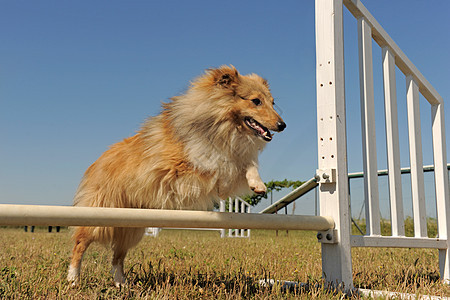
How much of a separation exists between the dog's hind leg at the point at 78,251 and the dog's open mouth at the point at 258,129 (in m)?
1.44

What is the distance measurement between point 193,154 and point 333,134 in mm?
921

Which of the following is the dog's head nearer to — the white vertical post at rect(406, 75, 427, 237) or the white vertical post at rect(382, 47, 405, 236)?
the white vertical post at rect(382, 47, 405, 236)

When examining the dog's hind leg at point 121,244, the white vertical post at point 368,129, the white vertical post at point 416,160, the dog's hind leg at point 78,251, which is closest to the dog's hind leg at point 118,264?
the dog's hind leg at point 121,244

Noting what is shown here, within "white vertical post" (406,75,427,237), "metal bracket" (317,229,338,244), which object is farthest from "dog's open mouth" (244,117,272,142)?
"white vertical post" (406,75,427,237)

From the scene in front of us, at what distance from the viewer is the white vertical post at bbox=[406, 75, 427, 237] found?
133 inches

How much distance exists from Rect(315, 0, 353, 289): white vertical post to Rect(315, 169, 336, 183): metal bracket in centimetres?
2

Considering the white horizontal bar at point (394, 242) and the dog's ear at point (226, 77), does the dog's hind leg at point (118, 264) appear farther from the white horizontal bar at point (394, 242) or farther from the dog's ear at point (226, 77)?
the white horizontal bar at point (394, 242)

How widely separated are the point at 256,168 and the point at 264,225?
0.58 metres

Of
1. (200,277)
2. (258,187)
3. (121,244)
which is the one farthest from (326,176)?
(121,244)

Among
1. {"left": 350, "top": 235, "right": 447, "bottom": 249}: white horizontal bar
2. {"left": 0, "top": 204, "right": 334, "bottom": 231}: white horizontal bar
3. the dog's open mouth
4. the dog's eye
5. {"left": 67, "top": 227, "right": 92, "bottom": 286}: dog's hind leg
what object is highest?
the dog's eye

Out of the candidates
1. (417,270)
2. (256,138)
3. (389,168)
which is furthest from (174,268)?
(417,270)

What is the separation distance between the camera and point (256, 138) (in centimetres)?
277

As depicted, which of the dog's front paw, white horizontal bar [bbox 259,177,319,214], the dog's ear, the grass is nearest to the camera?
the grass

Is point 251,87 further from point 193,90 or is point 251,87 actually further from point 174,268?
point 174,268
